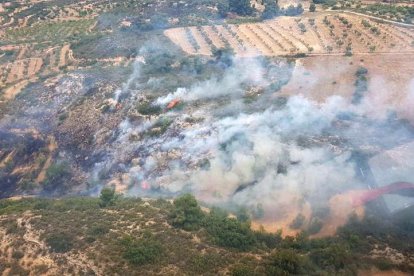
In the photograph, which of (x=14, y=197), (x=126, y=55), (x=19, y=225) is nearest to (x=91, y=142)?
(x=14, y=197)

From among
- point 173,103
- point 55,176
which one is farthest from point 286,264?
point 55,176

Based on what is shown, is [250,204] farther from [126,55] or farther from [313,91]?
[126,55]

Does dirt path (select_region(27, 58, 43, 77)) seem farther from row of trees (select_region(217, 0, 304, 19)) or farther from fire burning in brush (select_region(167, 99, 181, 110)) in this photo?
row of trees (select_region(217, 0, 304, 19))

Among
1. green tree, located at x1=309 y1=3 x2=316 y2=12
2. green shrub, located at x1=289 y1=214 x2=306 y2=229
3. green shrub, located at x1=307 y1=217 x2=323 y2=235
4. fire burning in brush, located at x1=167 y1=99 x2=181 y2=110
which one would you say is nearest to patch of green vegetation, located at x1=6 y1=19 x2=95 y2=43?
fire burning in brush, located at x1=167 y1=99 x2=181 y2=110

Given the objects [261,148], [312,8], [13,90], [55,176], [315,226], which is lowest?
[55,176]

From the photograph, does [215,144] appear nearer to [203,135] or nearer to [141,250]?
[203,135]

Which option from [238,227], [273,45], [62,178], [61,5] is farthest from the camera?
[61,5]
